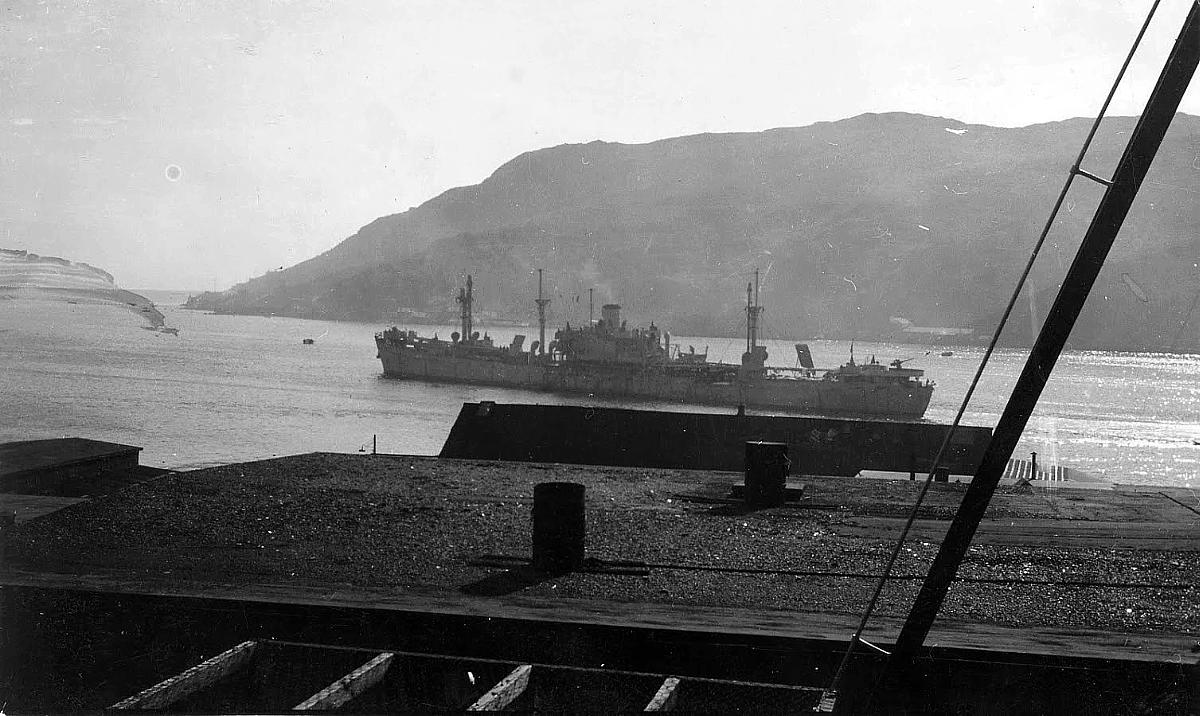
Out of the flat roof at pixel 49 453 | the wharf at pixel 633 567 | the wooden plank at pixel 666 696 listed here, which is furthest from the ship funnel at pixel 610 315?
the wooden plank at pixel 666 696

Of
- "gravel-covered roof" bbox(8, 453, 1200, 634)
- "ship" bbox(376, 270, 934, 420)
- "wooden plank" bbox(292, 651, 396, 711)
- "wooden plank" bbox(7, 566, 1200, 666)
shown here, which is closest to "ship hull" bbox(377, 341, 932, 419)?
"ship" bbox(376, 270, 934, 420)

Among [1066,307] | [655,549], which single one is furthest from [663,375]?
[1066,307]

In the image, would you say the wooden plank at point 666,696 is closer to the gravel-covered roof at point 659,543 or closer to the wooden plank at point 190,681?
the gravel-covered roof at point 659,543

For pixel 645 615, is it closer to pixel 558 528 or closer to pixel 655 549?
pixel 558 528

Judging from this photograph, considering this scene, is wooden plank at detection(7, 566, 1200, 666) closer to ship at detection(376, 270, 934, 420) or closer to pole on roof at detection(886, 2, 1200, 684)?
pole on roof at detection(886, 2, 1200, 684)

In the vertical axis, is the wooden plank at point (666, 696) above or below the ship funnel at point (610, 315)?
below

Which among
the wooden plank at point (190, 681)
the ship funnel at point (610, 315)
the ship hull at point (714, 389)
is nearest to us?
the wooden plank at point (190, 681)

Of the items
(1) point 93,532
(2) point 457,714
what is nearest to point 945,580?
(2) point 457,714
